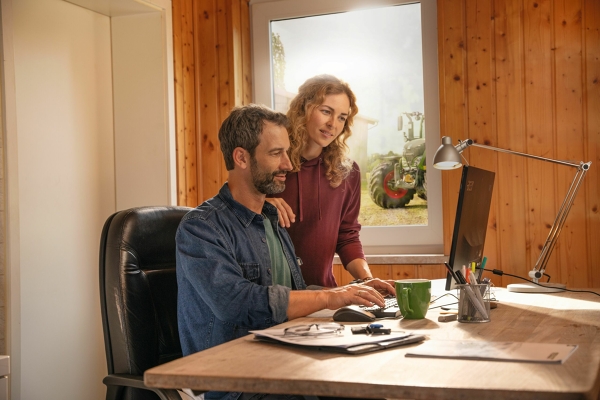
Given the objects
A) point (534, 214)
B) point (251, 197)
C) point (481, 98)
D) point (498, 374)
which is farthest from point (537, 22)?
point (498, 374)

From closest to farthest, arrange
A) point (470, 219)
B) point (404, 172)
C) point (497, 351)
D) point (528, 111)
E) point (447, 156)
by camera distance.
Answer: point (497, 351), point (470, 219), point (447, 156), point (528, 111), point (404, 172)

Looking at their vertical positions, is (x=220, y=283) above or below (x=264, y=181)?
below

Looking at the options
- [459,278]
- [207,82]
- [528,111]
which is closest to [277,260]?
[459,278]

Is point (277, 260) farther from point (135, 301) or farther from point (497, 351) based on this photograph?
point (497, 351)

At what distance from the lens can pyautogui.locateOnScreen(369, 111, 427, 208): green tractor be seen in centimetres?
361

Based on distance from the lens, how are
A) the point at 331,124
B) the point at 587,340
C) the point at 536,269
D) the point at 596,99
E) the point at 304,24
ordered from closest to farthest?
the point at 587,340
the point at 331,124
the point at 536,269
the point at 596,99
the point at 304,24

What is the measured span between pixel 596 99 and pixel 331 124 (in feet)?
4.74

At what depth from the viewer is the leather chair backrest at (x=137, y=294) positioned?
5.90 ft

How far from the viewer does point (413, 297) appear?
5.39 ft

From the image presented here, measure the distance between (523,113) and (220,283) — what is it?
2192 mm

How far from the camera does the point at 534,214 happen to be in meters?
3.29

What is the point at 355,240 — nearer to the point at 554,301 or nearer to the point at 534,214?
the point at 554,301

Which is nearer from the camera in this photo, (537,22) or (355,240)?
(355,240)

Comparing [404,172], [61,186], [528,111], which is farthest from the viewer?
[404,172]
